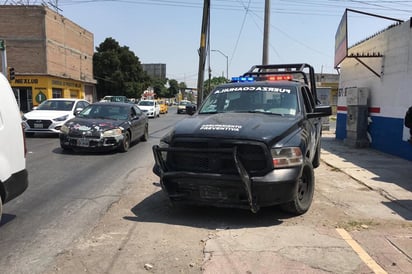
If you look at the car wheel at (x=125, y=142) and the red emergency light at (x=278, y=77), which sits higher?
the red emergency light at (x=278, y=77)

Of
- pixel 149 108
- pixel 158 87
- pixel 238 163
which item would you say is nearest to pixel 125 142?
pixel 238 163

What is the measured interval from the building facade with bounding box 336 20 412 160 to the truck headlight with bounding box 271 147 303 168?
7.00 m

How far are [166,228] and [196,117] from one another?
1.90 m

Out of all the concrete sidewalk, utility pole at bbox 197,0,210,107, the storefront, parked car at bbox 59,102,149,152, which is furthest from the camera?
the storefront

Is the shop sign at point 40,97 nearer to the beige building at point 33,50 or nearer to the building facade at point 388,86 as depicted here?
the beige building at point 33,50

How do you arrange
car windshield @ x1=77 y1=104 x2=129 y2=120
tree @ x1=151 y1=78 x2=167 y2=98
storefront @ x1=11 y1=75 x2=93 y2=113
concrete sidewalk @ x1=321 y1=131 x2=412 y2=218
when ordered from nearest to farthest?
concrete sidewalk @ x1=321 y1=131 x2=412 y2=218 < car windshield @ x1=77 y1=104 x2=129 y2=120 < storefront @ x1=11 y1=75 x2=93 y2=113 < tree @ x1=151 y1=78 x2=167 y2=98

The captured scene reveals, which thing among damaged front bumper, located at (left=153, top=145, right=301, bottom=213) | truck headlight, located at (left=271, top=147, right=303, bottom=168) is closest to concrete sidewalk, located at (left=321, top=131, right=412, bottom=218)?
truck headlight, located at (left=271, top=147, right=303, bottom=168)

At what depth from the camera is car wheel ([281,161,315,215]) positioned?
A: 588 cm

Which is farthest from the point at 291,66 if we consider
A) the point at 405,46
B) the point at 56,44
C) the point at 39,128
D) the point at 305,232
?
the point at 56,44

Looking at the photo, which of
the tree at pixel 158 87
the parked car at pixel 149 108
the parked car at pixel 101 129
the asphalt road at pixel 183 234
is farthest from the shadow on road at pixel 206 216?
the tree at pixel 158 87

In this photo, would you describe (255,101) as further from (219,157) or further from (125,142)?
(125,142)

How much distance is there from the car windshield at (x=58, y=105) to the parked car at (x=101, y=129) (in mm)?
3975

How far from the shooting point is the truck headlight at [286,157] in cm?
541

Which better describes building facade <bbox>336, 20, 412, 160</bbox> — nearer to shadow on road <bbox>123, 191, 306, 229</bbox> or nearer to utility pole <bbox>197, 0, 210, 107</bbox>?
utility pole <bbox>197, 0, 210, 107</bbox>
